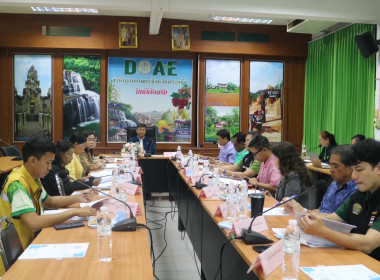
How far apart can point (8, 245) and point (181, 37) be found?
688 cm

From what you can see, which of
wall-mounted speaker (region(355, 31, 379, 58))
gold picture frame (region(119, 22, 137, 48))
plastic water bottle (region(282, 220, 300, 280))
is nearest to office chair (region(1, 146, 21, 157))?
gold picture frame (region(119, 22, 137, 48))

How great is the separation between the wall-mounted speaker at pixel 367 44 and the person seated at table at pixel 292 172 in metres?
3.81

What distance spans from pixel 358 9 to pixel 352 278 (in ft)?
18.6

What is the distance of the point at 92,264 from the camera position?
1671 millimetres

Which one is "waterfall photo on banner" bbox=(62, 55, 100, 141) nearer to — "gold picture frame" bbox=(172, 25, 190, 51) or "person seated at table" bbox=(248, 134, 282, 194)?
"gold picture frame" bbox=(172, 25, 190, 51)

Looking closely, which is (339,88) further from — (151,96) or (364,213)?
(364,213)

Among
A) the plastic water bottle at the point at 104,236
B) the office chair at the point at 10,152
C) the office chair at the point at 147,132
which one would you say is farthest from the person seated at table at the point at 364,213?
the office chair at the point at 10,152

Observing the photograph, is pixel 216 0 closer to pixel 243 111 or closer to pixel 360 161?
pixel 243 111

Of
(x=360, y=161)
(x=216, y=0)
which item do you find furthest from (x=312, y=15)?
(x=360, y=161)

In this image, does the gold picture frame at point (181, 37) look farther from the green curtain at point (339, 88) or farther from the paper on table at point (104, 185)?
the paper on table at point (104, 185)

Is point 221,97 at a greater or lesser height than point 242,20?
lesser

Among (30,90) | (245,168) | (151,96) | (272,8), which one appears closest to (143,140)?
(151,96)

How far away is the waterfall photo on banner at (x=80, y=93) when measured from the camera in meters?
8.09

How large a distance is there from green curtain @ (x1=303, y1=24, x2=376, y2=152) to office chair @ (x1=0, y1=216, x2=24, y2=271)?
19.5 feet
